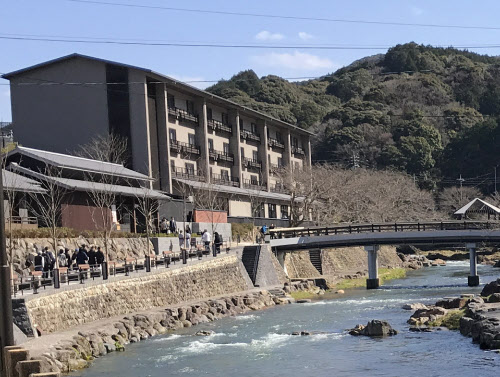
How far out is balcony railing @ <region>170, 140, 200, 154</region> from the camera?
55906mm

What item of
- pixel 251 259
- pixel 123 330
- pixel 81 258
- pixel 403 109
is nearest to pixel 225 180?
pixel 251 259

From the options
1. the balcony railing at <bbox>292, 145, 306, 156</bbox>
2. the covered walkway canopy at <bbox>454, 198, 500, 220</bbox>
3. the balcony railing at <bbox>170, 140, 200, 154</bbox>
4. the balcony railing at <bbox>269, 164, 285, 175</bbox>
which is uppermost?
the balcony railing at <bbox>292, 145, 306, 156</bbox>

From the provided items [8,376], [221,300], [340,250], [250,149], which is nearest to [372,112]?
[250,149]

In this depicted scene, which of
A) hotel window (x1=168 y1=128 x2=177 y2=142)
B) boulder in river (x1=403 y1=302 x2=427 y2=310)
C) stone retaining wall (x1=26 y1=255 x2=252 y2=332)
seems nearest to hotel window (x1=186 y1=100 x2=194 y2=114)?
hotel window (x1=168 y1=128 x2=177 y2=142)

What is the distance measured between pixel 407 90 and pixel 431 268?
59.0 meters

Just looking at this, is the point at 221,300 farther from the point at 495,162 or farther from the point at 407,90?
the point at 407,90

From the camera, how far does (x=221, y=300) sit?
35.8 m

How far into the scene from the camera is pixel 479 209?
65.9 m

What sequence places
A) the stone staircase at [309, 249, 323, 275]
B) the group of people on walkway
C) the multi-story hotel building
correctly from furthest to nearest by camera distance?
the stone staircase at [309, 249, 323, 275], the multi-story hotel building, the group of people on walkway

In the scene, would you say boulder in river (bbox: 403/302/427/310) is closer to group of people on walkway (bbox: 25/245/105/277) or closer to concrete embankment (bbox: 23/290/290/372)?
concrete embankment (bbox: 23/290/290/372)

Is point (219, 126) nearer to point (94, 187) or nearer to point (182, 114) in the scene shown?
point (182, 114)

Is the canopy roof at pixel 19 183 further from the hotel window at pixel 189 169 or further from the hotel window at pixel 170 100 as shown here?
the hotel window at pixel 189 169

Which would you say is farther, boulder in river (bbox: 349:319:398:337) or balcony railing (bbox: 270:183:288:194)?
balcony railing (bbox: 270:183:288:194)

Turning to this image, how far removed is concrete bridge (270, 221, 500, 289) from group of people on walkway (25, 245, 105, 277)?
60.8 ft
